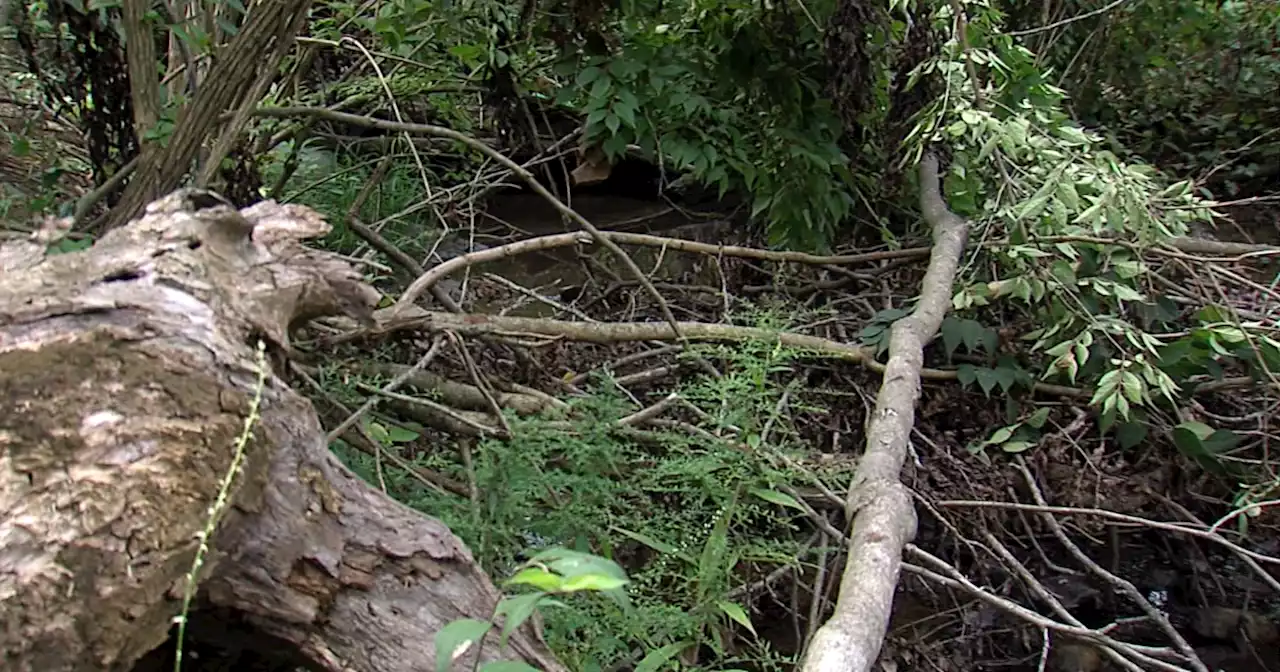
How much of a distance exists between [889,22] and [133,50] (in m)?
2.24

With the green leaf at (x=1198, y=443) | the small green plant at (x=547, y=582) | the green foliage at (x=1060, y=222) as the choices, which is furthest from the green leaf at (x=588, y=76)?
the small green plant at (x=547, y=582)

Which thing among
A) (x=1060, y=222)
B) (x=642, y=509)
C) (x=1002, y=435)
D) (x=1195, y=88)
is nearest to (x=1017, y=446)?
(x=1002, y=435)

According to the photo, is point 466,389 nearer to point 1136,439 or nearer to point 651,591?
point 651,591

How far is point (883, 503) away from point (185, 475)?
123 centimetres

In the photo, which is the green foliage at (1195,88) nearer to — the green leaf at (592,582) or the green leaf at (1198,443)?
the green leaf at (1198,443)

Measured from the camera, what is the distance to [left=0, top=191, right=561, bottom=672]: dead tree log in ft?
3.41

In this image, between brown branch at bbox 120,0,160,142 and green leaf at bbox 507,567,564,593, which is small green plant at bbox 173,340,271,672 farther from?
brown branch at bbox 120,0,160,142

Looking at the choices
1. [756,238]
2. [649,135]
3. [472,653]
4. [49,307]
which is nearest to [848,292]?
[756,238]

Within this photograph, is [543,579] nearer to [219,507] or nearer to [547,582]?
[547,582]

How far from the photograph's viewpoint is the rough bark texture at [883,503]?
1.51m

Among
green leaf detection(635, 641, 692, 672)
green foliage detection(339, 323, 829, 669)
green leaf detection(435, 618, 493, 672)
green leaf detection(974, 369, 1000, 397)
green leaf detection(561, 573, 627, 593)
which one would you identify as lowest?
green leaf detection(974, 369, 1000, 397)

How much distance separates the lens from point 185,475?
1.13m

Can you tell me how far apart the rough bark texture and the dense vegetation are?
10 cm

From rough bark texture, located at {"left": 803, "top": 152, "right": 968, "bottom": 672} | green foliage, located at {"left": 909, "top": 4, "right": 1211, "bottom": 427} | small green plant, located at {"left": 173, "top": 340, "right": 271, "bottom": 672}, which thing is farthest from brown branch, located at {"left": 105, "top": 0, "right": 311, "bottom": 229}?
green foliage, located at {"left": 909, "top": 4, "right": 1211, "bottom": 427}
